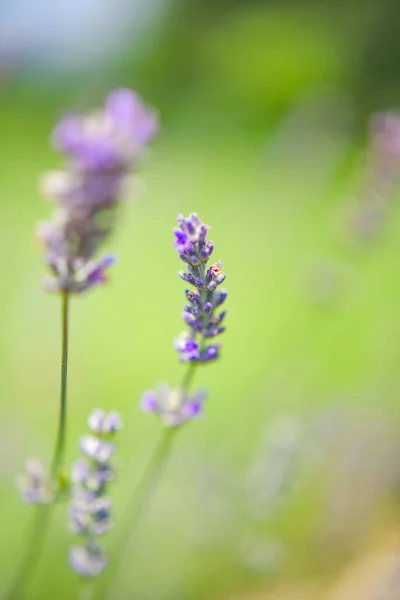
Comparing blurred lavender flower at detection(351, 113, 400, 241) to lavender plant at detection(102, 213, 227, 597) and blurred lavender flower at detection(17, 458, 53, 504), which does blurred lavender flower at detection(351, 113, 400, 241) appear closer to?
lavender plant at detection(102, 213, 227, 597)

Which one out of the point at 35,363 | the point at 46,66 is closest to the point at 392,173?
the point at 35,363

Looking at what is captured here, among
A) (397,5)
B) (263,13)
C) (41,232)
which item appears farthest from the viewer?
(263,13)

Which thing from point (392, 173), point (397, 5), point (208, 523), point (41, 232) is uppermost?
point (397, 5)

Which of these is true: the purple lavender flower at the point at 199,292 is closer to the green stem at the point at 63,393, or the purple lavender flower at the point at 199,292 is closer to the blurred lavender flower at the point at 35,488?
the green stem at the point at 63,393

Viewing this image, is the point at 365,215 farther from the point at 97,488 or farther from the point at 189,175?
the point at 189,175

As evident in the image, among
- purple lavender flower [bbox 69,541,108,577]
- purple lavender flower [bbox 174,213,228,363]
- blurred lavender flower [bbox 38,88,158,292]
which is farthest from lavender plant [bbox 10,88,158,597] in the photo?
purple lavender flower [bbox 174,213,228,363]

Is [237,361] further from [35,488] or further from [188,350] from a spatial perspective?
[188,350]
